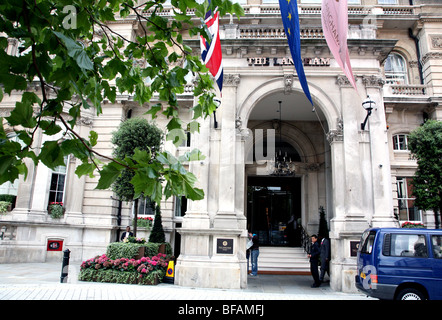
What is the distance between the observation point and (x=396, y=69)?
20.8 meters

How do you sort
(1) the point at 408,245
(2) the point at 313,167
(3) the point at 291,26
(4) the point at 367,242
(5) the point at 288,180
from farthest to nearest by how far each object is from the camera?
(5) the point at 288,180 → (2) the point at 313,167 → (4) the point at 367,242 → (1) the point at 408,245 → (3) the point at 291,26

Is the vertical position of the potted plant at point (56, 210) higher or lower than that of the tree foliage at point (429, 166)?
lower

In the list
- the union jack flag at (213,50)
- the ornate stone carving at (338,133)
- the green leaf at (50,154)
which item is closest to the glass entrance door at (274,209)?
the ornate stone carving at (338,133)

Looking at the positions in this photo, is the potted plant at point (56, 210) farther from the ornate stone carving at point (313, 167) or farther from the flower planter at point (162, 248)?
the ornate stone carving at point (313, 167)

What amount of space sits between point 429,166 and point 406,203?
504 centimetres

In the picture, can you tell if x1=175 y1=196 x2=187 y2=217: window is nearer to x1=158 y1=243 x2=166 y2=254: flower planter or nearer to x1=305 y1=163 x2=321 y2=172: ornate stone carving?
x1=158 y1=243 x2=166 y2=254: flower planter

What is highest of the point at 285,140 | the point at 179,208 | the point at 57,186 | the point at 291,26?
the point at 285,140

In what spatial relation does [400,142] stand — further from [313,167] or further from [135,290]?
[135,290]

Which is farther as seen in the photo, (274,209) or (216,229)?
(274,209)

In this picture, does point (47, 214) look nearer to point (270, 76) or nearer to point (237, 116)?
point (237, 116)

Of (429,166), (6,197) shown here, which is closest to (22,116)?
(429,166)

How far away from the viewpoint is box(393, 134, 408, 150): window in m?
19.4

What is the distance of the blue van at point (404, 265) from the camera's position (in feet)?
27.1

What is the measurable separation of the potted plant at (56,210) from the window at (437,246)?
57.2ft
